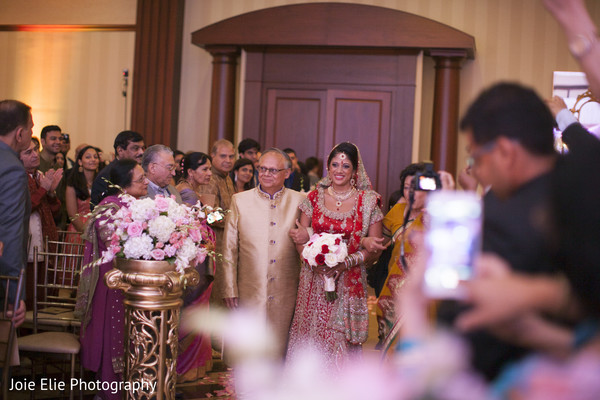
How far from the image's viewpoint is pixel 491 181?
1105 millimetres

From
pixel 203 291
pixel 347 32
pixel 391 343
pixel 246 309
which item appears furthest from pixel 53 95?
pixel 391 343

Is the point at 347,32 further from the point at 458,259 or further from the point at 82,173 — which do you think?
the point at 458,259

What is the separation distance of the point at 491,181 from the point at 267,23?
25.2ft

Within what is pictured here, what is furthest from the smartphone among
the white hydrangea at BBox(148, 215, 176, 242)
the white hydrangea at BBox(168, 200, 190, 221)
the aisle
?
the aisle

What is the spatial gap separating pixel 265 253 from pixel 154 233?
3.29 feet

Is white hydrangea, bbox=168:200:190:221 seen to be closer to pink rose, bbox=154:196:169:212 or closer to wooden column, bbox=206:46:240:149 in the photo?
pink rose, bbox=154:196:169:212

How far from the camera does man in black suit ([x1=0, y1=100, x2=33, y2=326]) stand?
2.98 metres

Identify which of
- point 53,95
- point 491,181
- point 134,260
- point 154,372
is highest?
point 53,95

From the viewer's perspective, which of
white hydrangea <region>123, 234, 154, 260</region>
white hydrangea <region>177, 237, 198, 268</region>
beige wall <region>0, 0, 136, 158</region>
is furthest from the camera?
beige wall <region>0, 0, 136, 158</region>

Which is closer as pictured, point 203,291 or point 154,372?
point 154,372

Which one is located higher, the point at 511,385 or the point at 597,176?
the point at 597,176

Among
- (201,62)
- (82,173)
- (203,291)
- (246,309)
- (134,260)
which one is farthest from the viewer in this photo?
(201,62)

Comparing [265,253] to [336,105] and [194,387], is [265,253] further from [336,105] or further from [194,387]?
[336,105]

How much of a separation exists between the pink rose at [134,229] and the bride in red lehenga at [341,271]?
113 centimetres
